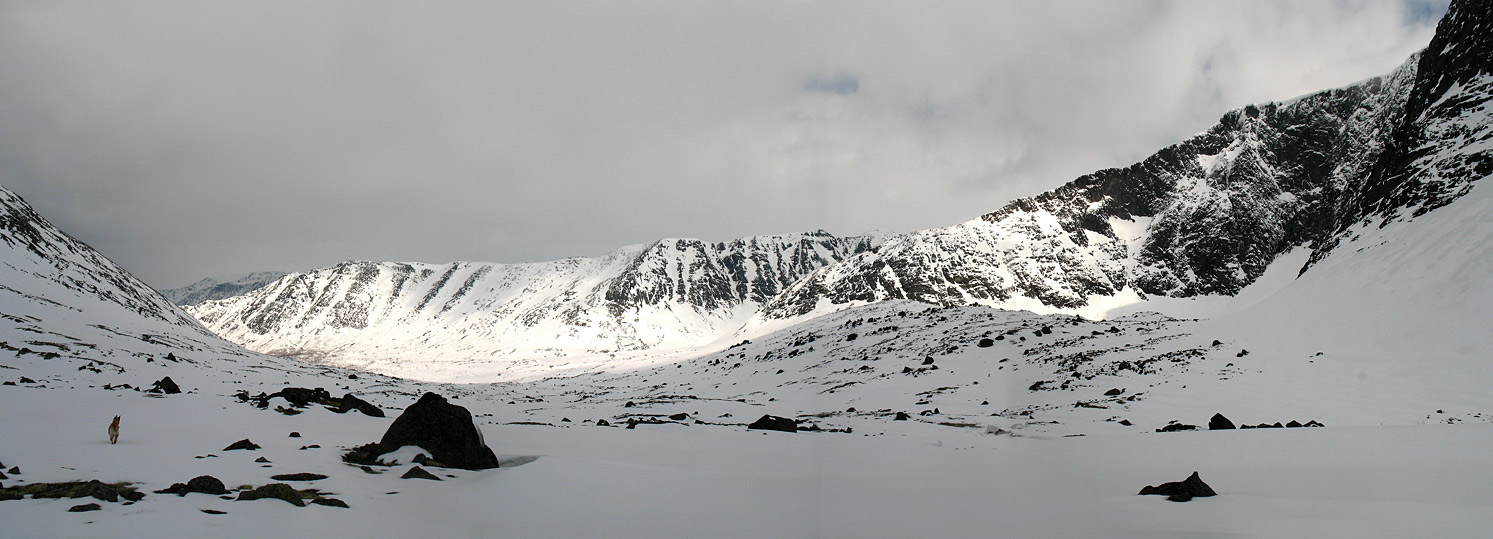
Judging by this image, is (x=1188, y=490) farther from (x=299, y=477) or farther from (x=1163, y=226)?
(x=1163, y=226)

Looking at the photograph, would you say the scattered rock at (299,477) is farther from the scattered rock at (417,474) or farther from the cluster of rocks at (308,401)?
the cluster of rocks at (308,401)

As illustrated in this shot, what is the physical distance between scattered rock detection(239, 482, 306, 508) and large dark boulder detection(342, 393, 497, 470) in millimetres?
2980

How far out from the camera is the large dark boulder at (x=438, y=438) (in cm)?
989

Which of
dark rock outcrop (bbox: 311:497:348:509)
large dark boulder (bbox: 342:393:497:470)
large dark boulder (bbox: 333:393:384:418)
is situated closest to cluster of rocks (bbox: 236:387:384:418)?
large dark boulder (bbox: 333:393:384:418)

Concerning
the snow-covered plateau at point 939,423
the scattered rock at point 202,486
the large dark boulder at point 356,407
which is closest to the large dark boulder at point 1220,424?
the snow-covered plateau at point 939,423

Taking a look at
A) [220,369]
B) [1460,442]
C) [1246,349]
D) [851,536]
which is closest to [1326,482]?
[1460,442]

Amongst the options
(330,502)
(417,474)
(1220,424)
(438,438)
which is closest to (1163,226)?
(1220,424)

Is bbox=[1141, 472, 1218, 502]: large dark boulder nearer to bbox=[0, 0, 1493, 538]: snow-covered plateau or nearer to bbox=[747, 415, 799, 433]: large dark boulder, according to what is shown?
bbox=[0, 0, 1493, 538]: snow-covered plateau

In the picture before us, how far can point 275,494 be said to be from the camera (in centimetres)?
669

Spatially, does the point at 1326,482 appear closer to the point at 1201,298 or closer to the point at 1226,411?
the point at 1226,411

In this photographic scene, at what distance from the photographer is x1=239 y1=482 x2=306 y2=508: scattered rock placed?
6487 mm

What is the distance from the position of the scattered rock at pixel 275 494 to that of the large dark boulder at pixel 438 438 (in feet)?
9.78

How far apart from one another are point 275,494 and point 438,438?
3370 millimetres

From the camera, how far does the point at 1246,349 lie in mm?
24188
